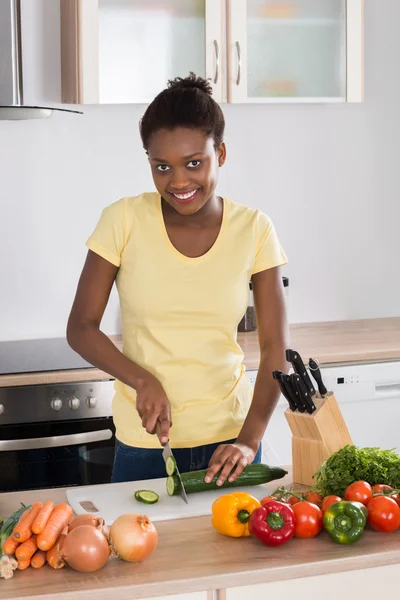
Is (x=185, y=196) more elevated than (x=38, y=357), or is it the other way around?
(x=185, y=196)

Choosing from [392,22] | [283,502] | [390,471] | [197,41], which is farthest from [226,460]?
[392,22]

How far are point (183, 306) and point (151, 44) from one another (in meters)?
1.39

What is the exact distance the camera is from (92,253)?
1.93 meters

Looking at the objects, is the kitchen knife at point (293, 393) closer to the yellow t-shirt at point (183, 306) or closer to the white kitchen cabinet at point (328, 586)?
the yellow t-shirt at point (183, 306)

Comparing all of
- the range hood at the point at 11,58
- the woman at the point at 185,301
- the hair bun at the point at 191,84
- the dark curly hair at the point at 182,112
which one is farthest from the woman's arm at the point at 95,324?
the range hood at the point at 11,58

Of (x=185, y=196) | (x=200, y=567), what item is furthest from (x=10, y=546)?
(x=185, y=196)

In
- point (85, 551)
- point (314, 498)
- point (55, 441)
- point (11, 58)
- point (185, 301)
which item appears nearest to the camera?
point (85, 551)

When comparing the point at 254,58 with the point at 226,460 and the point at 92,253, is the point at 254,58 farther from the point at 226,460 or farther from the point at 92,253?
the point at 226,460

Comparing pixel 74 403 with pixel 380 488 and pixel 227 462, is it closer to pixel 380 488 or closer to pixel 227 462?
pixel 227 462

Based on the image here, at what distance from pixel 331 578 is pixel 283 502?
17 cm

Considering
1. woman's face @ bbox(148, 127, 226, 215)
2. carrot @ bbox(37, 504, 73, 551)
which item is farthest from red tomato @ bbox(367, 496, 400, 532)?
woman's face @ bbox(148, 127, 226, 215)

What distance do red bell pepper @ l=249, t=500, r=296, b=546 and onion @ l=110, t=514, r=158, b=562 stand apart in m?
0.17

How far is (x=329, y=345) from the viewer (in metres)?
3.19

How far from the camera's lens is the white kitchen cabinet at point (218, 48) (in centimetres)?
295
